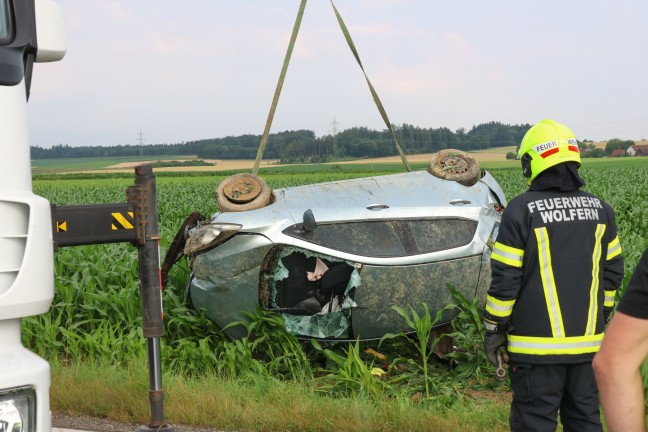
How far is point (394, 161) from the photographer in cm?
6962

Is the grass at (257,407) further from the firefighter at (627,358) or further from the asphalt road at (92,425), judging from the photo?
the firefighter at (627,358)

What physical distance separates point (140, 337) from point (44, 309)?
4840 mm

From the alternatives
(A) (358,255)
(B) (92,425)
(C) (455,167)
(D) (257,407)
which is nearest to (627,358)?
(D) (257,407)

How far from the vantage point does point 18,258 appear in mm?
2809

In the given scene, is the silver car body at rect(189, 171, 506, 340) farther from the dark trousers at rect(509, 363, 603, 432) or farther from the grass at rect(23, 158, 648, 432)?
the dark trousers at rect(509, 363, 603, 432)

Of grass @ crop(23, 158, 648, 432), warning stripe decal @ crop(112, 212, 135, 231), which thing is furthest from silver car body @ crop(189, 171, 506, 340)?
warning stripe decal @ crop(112, 212, 135, 231)

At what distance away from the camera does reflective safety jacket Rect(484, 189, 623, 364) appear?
13.3 ft

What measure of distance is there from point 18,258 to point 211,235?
157 inches

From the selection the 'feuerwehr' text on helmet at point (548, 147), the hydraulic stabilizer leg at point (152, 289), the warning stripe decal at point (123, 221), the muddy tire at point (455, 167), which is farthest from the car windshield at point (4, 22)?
the muddy tire at point (455, 167)

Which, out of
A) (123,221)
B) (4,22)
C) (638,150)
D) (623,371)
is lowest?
(638,150)

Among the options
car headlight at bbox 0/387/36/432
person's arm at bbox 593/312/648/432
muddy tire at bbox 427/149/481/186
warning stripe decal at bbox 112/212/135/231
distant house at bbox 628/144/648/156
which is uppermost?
muddy tire at bbox 427/149/481/186

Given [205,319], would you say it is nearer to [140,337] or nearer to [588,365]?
[140,337]

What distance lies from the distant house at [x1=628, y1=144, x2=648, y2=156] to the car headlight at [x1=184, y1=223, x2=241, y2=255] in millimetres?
81934

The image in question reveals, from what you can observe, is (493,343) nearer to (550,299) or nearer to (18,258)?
(550,299)
